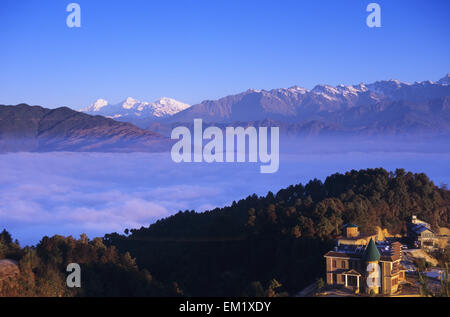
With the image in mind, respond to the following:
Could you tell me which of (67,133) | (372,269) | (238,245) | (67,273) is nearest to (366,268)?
(372,269)

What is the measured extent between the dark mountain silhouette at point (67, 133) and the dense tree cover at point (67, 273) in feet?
269

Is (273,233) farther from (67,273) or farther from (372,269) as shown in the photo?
(67,273)

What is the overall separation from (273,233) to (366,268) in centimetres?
759

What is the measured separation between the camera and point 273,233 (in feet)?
78.7

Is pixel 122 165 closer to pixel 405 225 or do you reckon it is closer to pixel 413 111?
pixel 405 225

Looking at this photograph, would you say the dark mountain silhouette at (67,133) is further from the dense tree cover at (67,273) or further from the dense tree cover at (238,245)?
the dense tree cover at (67,273)

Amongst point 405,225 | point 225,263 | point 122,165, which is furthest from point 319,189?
point 122,165

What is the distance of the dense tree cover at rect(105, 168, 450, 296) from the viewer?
20844mm

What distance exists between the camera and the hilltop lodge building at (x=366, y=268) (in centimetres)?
1644

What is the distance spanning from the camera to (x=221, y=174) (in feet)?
273

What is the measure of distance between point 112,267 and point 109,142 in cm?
8799

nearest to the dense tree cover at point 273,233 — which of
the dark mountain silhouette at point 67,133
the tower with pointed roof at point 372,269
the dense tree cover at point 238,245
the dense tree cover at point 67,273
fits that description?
the dense tree cover at point 238,245

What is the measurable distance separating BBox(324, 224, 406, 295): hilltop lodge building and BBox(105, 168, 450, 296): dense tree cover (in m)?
1.60
